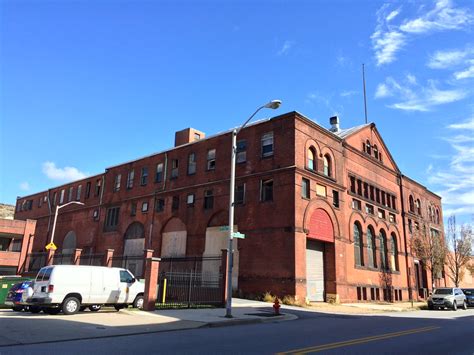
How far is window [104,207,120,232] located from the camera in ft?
142

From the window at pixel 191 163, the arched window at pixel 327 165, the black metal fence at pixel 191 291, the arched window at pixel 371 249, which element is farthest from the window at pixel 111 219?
the arched window at pixel 371 249

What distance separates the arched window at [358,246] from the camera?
34438 millimetres

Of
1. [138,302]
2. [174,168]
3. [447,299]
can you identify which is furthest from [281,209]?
[174,168]

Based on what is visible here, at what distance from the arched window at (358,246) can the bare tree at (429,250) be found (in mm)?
11765

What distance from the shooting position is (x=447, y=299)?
28.9m

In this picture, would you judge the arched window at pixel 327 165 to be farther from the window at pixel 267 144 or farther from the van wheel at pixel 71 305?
the van wheel at pixel 71 305

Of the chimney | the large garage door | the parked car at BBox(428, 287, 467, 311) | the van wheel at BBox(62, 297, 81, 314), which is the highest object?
the chimney

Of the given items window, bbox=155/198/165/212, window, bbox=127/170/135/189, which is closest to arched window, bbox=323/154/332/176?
window, bbox=155/198/165/212

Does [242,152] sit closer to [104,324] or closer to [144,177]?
[144,177]

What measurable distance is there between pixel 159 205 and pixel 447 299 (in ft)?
82.7

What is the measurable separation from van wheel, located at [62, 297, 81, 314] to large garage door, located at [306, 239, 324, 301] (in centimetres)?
1643

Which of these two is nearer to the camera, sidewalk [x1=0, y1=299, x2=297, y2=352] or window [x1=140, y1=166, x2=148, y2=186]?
sidewalk [x1=0, y1=299, x2=297, y2=352]

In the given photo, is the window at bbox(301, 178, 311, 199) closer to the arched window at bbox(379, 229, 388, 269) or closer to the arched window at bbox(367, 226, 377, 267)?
the arched window at bbox(367, 226, 377, 267)

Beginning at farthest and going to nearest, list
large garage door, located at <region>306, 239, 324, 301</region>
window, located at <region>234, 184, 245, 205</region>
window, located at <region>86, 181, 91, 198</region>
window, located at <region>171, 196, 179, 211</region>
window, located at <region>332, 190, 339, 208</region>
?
window, located at <region>86, 181, 91, 198</region> → window, located at <region>171, 196, 179, 211</region> → window, located at <region>332, 190, 339, 208</region> → window, located at <region>234, 184, 245, 205</region> → large garage door, located at <region>306, 239, 324, 301</region>
